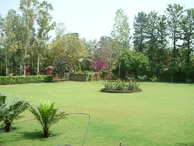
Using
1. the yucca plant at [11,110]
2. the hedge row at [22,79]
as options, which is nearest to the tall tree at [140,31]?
the hedge row at [22,79]

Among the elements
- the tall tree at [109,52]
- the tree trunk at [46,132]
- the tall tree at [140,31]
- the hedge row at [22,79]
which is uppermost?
the tall tree at [140,31]

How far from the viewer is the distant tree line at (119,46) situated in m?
32.9

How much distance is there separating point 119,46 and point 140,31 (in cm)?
575

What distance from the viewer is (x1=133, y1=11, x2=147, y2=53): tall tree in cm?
4018

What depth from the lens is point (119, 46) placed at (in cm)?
3953

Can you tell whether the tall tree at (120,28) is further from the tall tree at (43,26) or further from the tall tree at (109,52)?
the tall tree at (43,26)

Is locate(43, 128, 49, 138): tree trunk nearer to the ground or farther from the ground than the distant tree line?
nearer to the ground

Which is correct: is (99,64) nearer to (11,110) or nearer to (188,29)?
(188,29)

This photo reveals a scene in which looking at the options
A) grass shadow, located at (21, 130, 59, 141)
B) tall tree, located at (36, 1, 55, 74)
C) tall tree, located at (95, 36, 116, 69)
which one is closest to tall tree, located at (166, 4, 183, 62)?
tall tree, located at (95, 36, 116, 69)

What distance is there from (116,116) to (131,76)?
26738 millimetres

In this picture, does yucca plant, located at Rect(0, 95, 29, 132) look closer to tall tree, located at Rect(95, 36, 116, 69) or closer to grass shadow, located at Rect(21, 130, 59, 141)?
grass shadow, located at Rect(21, 130, 59, 141)

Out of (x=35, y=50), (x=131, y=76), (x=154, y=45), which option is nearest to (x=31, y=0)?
(x=35, y=50)

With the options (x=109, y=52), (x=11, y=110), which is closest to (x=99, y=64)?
(x=109, y=52)

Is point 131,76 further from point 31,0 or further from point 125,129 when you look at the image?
point 125,129
